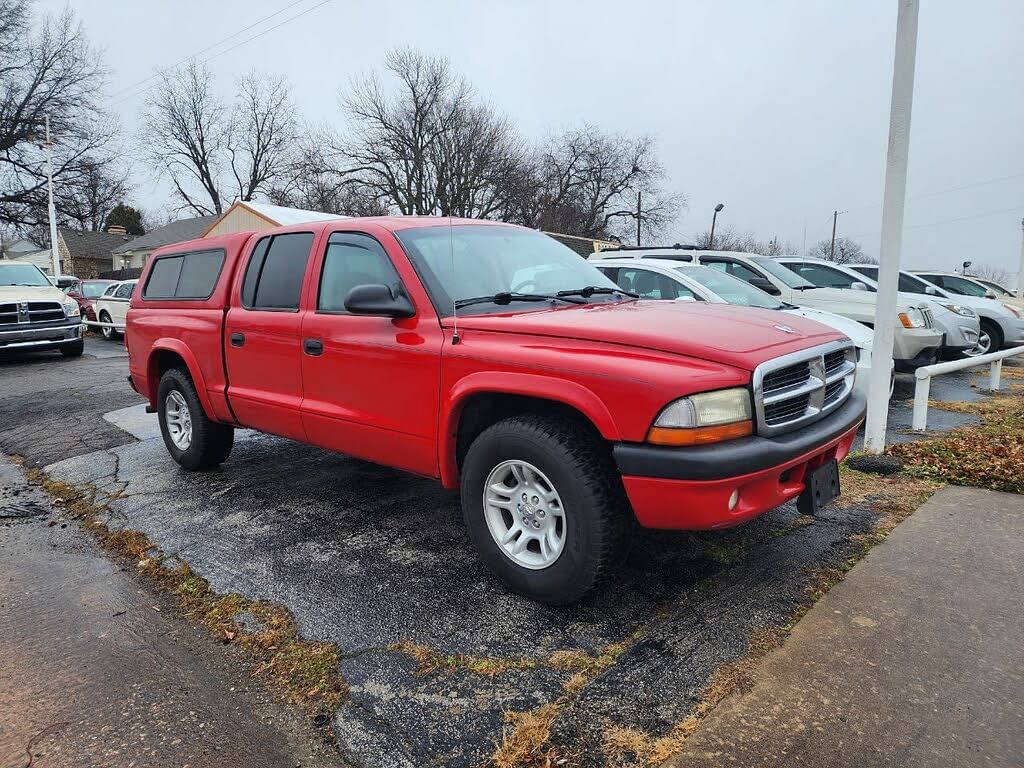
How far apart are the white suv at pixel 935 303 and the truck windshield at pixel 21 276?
45.9ft

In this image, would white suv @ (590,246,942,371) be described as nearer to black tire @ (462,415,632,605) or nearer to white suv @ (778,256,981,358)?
white suv @ (778,256,981,358)

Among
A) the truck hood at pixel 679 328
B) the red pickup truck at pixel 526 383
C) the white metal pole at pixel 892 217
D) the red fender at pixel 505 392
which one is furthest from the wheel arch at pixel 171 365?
the white metal pole at pixel 892 217

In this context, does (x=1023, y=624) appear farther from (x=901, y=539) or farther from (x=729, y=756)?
(x=729, y=756)

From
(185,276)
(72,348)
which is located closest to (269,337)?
(185,276)

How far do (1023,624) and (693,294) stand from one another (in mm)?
4483

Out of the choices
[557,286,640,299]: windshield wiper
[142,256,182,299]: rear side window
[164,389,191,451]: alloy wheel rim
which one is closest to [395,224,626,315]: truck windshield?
[557,286,640,299]: windshield wiper

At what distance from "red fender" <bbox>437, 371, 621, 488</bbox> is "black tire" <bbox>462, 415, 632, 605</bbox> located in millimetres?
137

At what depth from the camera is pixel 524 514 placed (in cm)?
299

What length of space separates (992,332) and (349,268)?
11828 millimetres

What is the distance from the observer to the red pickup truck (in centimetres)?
257

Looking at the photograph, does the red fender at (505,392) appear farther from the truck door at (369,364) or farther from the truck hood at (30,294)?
the truck hood at (30,294)

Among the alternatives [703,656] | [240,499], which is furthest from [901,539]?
[240,499]

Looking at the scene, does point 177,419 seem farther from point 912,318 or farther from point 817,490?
point 912,318

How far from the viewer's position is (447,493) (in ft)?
15.1
